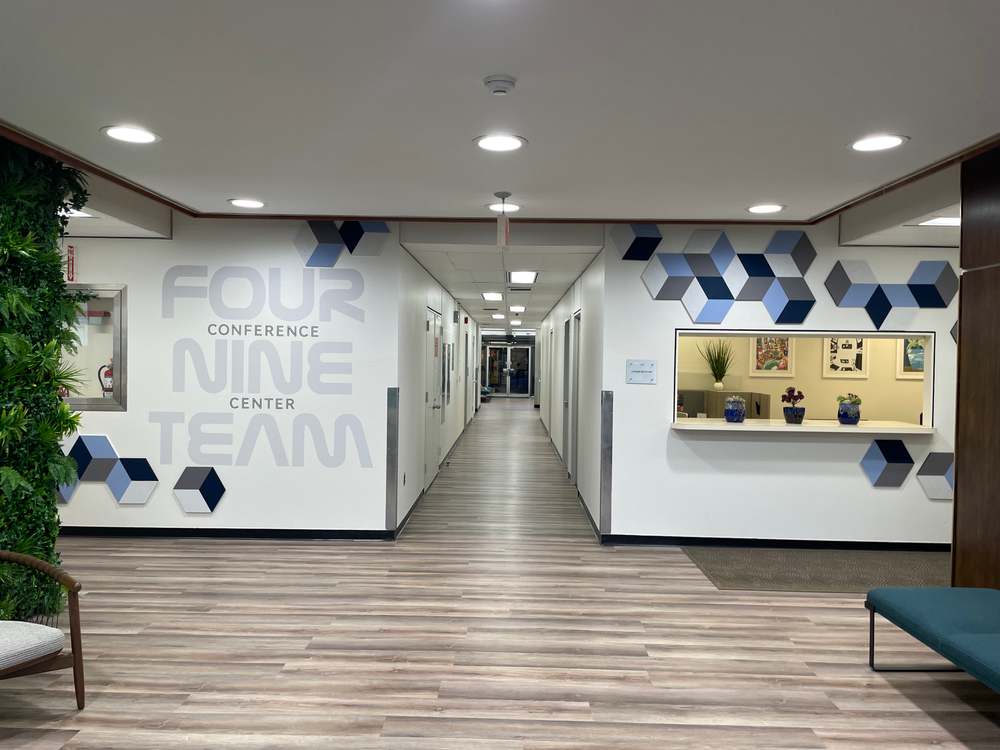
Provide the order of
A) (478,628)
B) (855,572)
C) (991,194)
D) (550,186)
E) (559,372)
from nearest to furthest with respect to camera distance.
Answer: (991,194), (478,628), (550,186), (855,572), (559,372)

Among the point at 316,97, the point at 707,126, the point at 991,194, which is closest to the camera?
the point at 316,97

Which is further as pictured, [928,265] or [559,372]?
[559,372]

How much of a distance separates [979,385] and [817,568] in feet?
6.64

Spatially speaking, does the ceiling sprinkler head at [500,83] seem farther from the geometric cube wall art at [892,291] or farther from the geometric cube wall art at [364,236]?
the geometric cube wall art at [892,291]

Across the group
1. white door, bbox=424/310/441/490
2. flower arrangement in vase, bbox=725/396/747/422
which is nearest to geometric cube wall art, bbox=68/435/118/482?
white door, bbox=424/310/441/490

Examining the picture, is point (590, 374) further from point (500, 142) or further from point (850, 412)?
point (500, 142)

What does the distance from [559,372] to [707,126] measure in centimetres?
699

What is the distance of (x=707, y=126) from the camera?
2924 millimetres

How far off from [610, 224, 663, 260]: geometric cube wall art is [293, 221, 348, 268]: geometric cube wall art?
7.11 ft

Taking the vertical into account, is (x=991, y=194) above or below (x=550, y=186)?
below

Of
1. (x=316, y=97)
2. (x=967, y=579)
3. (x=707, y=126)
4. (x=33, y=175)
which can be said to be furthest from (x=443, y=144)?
(x=967, y=579)

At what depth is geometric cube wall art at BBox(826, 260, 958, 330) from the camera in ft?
17.1

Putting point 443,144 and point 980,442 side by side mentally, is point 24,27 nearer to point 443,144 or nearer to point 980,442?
point 443,144

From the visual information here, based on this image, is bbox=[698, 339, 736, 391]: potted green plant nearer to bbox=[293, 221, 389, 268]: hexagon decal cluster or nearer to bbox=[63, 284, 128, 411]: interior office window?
bbox=[293, 221, 389, 268]: hexagon decal cluster
